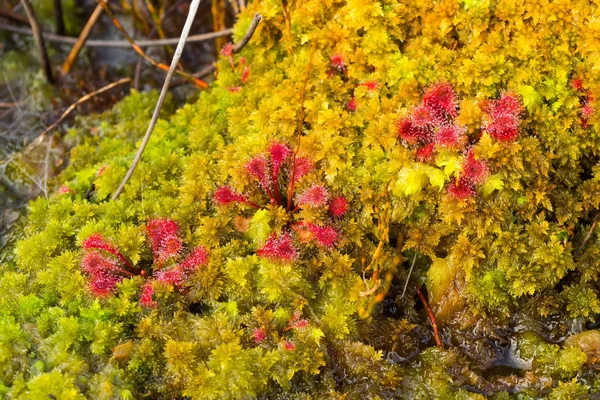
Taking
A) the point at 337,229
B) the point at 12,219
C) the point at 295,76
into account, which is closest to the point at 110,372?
the point at 337,229

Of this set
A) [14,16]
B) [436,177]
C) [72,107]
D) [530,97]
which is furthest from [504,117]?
[14,16]

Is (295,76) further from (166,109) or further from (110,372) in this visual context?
(110,372)

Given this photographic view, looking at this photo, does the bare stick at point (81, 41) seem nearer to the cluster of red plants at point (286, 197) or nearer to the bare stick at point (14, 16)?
the bare stick at point (14, 16)

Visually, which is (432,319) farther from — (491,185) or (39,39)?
(39,39)

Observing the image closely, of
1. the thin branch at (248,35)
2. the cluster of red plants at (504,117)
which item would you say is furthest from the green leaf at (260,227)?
the cluster of red plants at (504,117)

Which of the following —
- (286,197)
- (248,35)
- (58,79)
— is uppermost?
(248,35)

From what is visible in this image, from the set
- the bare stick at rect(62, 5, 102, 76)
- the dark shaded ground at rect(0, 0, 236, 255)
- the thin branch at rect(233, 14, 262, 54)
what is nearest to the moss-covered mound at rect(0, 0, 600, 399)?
the thin branch at rect(233, 14, 262, 54)
